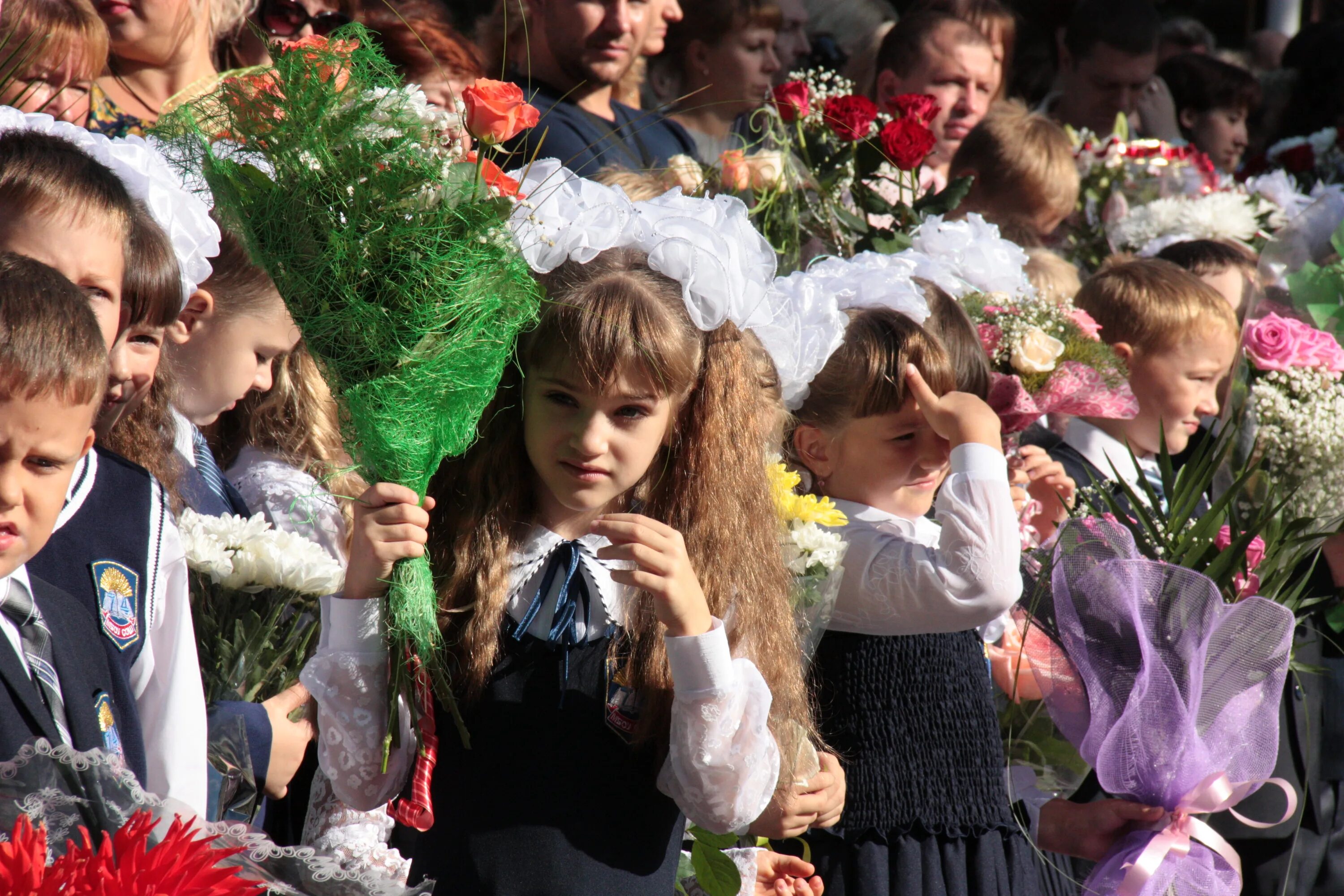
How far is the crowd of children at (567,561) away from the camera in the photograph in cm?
191

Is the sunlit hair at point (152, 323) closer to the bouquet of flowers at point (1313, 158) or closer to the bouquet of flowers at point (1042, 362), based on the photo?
the bouquet of flowers at point (1042, 362)

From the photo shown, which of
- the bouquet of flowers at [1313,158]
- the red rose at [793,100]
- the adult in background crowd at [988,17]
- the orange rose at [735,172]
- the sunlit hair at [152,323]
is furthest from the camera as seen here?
the bouquet of flowers at [1313,158]

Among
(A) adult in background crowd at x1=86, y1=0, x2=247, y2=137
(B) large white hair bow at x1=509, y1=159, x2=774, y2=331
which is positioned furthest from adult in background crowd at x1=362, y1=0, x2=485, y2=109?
(B) large white hair bow at x1=509, y1=159, x2=774, y2=331

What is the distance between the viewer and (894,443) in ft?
9.48

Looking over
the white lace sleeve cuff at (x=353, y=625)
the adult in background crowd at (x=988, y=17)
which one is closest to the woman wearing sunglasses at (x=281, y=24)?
the white lace sleeve cuff at (x=353, y=625)

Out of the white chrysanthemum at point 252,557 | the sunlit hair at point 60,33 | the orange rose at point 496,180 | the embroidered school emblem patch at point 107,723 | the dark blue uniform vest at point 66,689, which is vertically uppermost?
the orange rose at point 496,180

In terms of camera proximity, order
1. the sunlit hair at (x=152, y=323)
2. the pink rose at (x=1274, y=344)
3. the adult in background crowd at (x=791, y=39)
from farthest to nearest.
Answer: the adult in background crowd at (x=791, y=39) < the pink rose at (x=1274, y=344) < the sunlit hair at (x=152, y=323)

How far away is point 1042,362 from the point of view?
3.17 metres

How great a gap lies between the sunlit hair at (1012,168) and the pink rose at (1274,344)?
185 cm

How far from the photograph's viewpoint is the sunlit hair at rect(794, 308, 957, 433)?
2.84m

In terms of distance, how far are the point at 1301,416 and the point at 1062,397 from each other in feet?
1.72

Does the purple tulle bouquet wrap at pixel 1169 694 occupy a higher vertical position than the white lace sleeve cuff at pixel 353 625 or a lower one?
lower

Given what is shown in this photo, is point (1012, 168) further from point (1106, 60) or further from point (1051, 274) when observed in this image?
point (1106, 60)

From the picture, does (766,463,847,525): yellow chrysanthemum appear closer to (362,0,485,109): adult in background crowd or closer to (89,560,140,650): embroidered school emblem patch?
(89,560,140,650): embroidered school emblem patch
